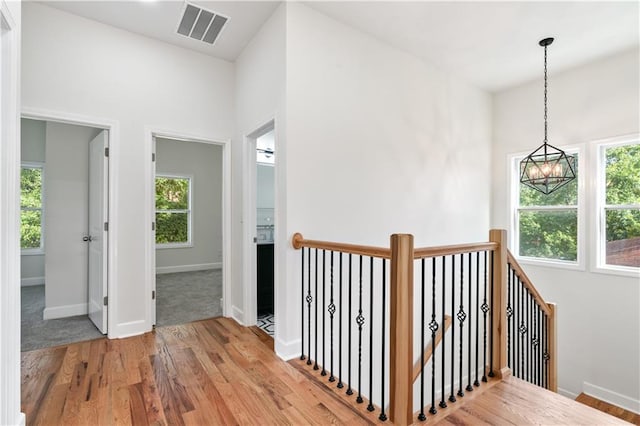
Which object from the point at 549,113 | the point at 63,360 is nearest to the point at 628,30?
the point at 549,113

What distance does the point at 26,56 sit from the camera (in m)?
2.66

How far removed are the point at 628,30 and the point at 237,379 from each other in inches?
189

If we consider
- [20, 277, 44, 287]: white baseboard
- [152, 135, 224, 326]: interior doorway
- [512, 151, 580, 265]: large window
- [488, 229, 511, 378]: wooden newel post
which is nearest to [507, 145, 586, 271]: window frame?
[512, 151, 580, 265]: large window

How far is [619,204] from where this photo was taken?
3629 mm

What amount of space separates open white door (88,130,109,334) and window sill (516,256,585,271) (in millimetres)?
5110

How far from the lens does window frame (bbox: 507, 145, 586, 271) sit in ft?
12.6

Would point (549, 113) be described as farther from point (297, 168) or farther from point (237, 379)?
point (237, 379)

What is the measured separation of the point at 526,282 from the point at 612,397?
7.16 ft

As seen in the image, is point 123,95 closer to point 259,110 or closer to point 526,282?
point 259,110

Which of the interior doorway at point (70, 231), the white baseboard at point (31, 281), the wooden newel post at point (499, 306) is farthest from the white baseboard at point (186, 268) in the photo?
the wooden newel post at point (499, 306)

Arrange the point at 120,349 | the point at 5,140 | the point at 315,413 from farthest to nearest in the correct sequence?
the point at 120,349 < the point at 315,413 < the point at 5,140

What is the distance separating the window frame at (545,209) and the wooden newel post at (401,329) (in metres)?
3.42

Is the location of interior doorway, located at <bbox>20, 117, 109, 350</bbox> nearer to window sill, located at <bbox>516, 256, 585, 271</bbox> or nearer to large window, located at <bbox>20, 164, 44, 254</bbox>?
large window, located at <bbox>20, 164, 44, 254</bbox>

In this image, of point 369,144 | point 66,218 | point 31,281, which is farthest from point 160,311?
point 31,281
